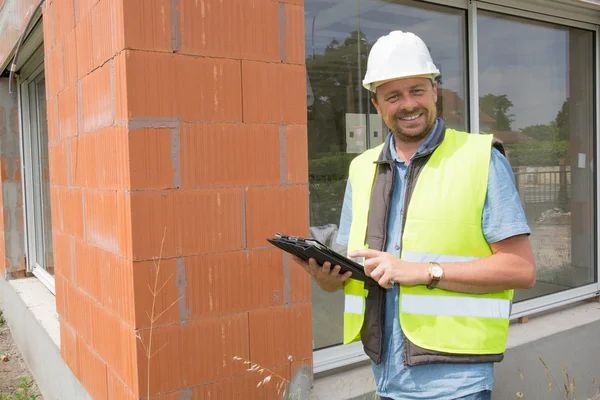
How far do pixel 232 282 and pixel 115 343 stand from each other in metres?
0.64

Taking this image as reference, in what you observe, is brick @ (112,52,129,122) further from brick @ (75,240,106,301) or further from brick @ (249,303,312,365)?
brick @ (249,303,312,365)

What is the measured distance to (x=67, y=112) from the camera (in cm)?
335

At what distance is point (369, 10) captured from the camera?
3.78m

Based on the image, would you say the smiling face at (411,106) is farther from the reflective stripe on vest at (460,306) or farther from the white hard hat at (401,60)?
the reflective stripe on vest at (460,306)

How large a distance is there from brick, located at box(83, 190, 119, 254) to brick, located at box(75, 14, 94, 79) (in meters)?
0.66

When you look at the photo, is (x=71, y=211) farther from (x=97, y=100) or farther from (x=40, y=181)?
(x=40, y=181)

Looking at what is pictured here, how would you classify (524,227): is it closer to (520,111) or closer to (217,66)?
(217,66)

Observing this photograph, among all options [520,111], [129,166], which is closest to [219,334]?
[129,166]

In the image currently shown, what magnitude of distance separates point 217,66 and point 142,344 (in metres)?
1.29

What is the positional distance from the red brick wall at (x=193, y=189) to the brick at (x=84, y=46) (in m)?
0.01

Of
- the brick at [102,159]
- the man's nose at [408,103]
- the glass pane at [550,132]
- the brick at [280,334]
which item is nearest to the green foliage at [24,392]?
the brick at [102,159]

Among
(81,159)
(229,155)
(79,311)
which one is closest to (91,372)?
(79,311)

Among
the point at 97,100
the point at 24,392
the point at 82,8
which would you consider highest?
the point at 82,8

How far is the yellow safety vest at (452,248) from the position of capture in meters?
1.79
